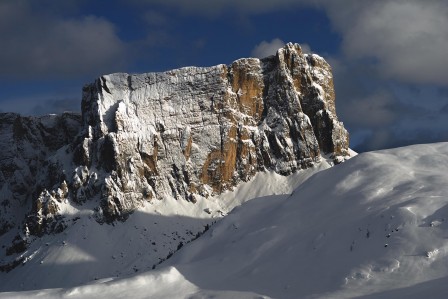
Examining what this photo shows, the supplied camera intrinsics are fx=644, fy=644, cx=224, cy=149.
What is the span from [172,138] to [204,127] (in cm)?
537

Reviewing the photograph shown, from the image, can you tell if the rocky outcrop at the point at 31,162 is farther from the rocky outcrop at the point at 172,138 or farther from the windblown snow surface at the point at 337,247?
the windblown snow surface at the point at 337,247

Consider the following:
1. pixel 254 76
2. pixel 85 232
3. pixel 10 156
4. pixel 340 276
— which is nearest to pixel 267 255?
pixel 340 276

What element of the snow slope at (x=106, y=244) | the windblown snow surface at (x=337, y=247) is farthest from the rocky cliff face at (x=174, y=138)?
the windblown snow surface at (x=337, y=247)

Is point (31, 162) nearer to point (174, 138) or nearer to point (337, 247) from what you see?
point (174, 138)

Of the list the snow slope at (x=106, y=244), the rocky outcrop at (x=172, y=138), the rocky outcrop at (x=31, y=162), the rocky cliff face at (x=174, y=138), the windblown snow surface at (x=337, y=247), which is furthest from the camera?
the rocky outcrop at (x=31, y=162)

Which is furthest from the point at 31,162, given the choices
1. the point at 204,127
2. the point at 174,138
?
the point at 204,127

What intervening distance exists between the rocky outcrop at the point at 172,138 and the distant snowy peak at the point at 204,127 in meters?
0.15

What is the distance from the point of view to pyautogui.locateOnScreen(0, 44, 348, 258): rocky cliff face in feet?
298

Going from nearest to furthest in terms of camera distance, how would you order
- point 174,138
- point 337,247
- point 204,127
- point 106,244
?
point 337,247 < point 106,244 < point 174,138 < point 204,127

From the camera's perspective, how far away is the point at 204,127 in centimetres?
9794

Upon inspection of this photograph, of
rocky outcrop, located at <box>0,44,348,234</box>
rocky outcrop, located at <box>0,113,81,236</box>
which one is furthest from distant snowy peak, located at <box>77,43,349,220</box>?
rocky outcrop, located at <box>0,113,81,236</box>

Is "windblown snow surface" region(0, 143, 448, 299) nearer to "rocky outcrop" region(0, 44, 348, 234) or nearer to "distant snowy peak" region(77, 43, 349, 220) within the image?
"rocky outcrop" region(0, 44, 348, 234)

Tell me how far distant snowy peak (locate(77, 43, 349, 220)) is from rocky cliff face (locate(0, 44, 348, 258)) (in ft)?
0.51

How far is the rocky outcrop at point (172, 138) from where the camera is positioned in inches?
3570
